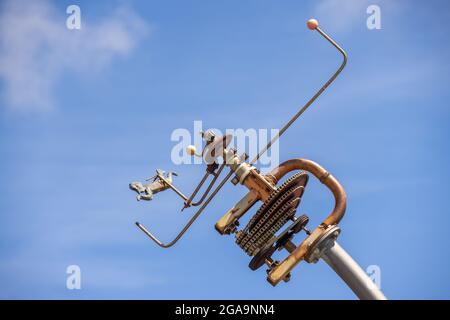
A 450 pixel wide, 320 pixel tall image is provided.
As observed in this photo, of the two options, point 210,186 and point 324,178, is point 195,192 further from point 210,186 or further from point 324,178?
point 324,178

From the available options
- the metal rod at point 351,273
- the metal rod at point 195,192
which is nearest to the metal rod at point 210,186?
the metal rod at point 195,192

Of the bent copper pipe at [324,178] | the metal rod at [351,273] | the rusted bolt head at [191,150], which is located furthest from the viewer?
the rusted bolt head at [191,150]

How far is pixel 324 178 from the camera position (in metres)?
26.2

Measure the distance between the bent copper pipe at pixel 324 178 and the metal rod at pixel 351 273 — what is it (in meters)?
0.93

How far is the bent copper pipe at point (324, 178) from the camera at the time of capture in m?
25.6

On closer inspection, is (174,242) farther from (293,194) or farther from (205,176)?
(293,194)

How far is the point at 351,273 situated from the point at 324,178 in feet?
11.3

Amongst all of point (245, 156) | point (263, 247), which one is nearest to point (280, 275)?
point (263, 247)

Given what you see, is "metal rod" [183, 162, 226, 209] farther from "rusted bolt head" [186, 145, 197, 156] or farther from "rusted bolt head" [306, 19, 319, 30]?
"rusted bolt head" [306, 19, 319, 30]

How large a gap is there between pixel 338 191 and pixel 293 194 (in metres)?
1.82

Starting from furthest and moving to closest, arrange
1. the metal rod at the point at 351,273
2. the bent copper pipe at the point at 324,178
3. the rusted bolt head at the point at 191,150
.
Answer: the rusted bolt head at the point at 191,150
the bent copper pipe at the point at 324,178
the metal rod at the point at 351,273

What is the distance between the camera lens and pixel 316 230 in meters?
25.2

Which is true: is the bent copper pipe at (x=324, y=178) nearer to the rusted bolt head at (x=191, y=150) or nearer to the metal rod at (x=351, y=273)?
the metal rod at (x=351, y=273)

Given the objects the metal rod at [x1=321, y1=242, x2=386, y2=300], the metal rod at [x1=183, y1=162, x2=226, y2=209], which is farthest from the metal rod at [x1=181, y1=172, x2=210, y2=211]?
the metal rod at [x1=321, y1=242, x2=386, y2=300]
